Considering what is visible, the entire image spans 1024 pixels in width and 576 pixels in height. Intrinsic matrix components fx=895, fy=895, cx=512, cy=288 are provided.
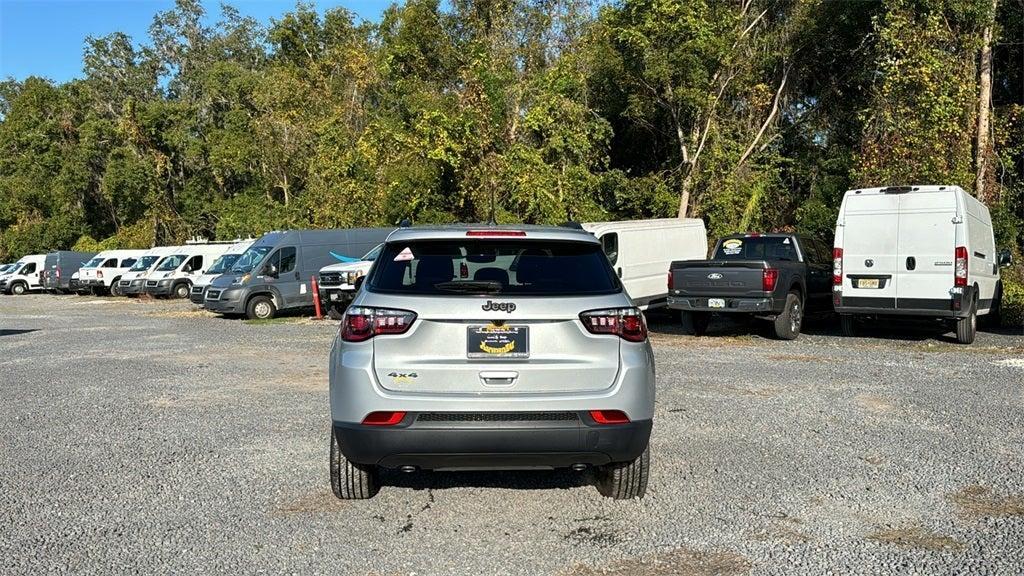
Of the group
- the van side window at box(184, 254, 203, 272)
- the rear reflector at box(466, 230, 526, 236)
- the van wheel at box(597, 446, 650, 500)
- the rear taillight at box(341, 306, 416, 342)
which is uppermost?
the rear reflector at box(466, 230, 526, 236)

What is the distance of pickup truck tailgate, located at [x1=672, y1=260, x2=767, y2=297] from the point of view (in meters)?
14.6

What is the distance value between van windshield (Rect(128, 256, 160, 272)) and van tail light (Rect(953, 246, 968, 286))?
98.7 feet

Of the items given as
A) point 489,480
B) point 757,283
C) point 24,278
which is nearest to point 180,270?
point 24,278

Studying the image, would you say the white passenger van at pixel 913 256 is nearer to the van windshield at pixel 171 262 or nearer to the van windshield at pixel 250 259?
the van windshield at pixel 250 259

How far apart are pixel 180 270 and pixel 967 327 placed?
26656 millimetres

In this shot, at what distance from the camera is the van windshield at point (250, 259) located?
2245cm

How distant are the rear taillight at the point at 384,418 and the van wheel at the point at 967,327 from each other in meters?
11.6

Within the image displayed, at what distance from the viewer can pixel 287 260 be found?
2261cm

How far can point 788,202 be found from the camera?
3108 centimetres

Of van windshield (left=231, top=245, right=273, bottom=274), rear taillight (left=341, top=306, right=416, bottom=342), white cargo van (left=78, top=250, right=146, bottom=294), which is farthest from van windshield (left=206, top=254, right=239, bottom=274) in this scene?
rear taillight (left=341, top=306, right=416, bottom=342)

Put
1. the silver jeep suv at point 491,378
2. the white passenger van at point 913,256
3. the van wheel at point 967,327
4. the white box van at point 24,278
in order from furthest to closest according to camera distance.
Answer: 1. the white box van at point 24,278
2. the van wheel at point 967,327
3. the white passenger van at point 913,256
4. the silver jeep suv at point 491,378

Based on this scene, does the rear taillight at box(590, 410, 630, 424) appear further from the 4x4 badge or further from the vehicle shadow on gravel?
the vehicle shadow on gravel

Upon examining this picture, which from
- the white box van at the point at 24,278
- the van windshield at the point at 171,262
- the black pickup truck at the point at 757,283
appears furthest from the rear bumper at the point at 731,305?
the white box van at the point at 24,278

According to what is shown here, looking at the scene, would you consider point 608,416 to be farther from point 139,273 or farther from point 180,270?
point 139,273
